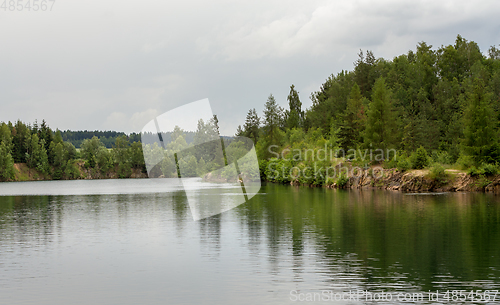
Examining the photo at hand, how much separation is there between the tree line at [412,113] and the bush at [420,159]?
17 centimetres

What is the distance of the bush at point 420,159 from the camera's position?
255 ft

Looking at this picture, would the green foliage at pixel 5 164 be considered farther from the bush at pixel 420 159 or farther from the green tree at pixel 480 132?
the green tree at pixel 480 132

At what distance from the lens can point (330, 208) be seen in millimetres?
51125

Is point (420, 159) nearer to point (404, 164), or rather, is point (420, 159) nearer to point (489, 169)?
point (404, 164)

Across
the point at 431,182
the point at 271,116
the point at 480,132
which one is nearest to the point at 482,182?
the point at 431,182

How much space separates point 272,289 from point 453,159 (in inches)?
2993

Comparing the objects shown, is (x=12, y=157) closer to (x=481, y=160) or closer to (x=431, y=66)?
(x=431, y=66)

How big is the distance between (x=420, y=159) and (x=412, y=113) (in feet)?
120

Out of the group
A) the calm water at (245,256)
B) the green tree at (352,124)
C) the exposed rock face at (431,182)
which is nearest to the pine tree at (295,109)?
the green tree at (352,124)

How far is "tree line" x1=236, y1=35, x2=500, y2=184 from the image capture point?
7525 cm

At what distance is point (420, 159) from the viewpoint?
256ft

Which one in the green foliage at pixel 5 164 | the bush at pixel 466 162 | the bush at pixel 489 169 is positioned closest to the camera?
the bush at pixel 489 169

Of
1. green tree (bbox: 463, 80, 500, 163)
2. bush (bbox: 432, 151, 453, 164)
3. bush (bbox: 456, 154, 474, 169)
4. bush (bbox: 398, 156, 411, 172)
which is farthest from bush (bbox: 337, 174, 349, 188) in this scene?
green tree (bbox: 463, 80, 500, 163)

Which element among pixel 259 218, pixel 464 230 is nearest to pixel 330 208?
pixel 259 218
